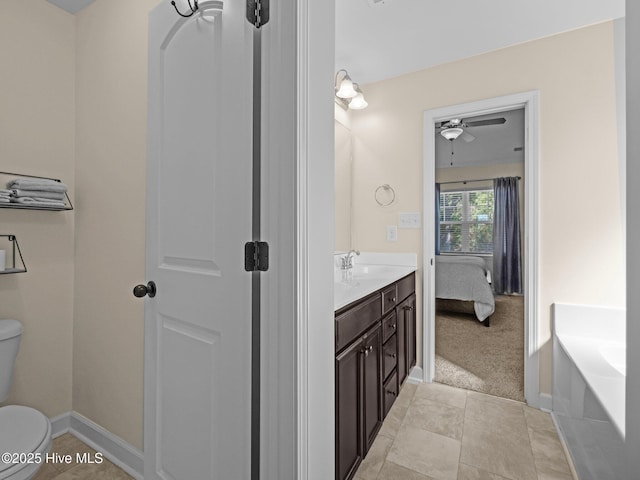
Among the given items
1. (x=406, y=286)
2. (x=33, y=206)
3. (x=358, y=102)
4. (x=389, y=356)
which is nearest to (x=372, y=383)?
(x=389, y=356)

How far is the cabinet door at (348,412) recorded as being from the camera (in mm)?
1229

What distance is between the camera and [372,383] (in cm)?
158

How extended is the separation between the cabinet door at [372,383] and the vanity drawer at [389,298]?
0.14 m

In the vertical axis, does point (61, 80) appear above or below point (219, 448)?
above

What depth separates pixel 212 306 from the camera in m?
1.02

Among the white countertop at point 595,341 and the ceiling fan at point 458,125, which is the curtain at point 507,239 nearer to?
the ceiling fan at point 458,125

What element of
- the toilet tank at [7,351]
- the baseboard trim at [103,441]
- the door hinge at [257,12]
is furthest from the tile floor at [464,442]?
the door hinge at [257,12]

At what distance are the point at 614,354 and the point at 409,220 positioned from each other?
145 cm

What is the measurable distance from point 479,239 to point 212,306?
639cm

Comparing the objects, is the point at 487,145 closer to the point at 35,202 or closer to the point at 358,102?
the point at 358,102

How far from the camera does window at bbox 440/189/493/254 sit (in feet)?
20.5

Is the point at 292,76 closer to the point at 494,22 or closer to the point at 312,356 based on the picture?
the point at 312,356

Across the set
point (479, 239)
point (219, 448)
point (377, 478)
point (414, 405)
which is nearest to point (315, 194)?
point (219, 448)

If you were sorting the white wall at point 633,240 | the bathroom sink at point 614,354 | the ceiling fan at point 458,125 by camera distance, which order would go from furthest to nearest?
1. the ceiling fan at point 458,125
2. the bathroom sink at point 614,354
3. the white wall at point 633,240
